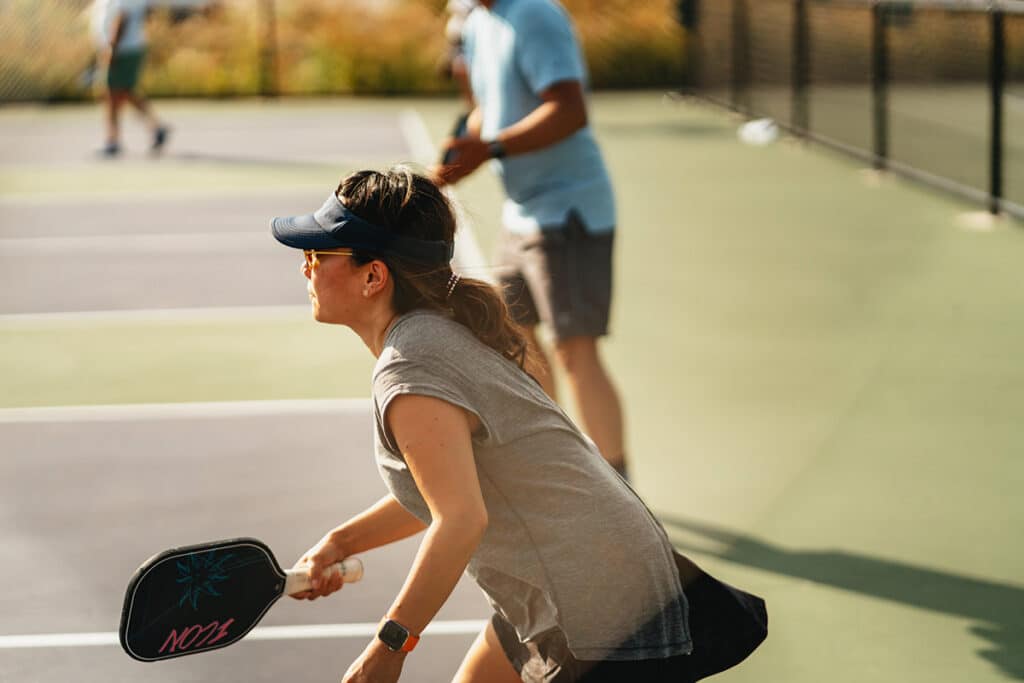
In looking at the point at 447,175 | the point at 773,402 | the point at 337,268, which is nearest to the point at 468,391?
the point at 337,268

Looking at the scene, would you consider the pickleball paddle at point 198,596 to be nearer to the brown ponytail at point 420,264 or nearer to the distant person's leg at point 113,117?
the brown ponytail at point 420,264

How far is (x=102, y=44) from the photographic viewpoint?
18188 mm

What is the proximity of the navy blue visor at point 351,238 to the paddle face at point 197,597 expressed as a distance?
0.60 m

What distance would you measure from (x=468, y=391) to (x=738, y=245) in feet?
29.0

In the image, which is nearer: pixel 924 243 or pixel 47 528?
pixel 47 528

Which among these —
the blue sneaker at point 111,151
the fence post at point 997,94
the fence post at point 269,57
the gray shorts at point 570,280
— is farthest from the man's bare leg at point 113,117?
the gray shorts at point 570,280

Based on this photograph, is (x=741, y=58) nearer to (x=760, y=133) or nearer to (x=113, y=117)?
(x=760, y=133)

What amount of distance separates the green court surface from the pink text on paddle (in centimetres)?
116


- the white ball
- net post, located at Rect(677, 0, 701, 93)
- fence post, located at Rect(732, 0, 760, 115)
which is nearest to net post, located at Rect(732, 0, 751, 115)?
fence post, located at Rect(732, 0, 760, 115)

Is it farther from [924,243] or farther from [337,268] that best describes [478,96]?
[924,243]

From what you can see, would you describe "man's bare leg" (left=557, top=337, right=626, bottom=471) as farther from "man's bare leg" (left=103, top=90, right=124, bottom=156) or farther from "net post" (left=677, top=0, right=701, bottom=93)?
"net post" (left=677, top=0, right=701, bottom=93)

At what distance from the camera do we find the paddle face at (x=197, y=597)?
3.05m

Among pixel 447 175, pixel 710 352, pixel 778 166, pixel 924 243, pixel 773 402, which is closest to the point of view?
pixel 447 175

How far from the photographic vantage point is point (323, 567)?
3.37m
